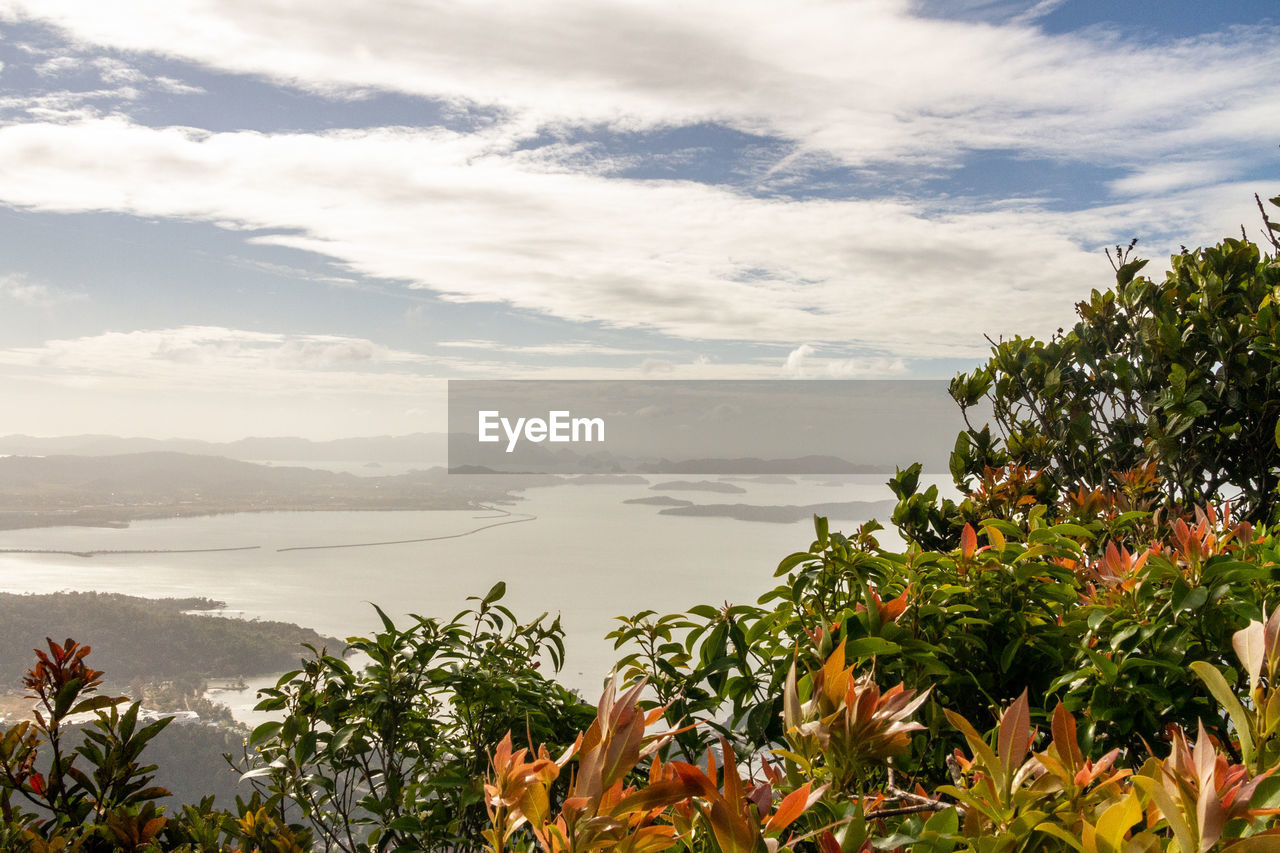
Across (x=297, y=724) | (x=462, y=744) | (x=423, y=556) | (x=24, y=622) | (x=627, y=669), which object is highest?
(x=627, y=669)

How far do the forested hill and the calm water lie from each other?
36 cm

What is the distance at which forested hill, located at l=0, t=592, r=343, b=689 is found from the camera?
447 inches

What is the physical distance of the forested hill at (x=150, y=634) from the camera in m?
11.4

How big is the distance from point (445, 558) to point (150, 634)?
558 cm

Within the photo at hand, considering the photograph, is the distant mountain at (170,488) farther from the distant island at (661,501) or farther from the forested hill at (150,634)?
the distant island at (661,501)

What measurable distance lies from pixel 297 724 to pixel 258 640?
36.6 ft

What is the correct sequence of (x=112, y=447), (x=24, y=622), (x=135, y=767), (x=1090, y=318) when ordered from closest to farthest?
1. (x=135, y=767)
2. (x=1090, y=318)
3. (x=24, y=622)
4. (x=112, y=447)

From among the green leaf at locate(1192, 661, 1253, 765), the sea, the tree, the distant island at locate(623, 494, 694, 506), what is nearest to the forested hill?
the sea

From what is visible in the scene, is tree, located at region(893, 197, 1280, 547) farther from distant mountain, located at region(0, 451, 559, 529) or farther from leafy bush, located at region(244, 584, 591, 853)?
distant mountain, located at region(0, 451, 559, 529)

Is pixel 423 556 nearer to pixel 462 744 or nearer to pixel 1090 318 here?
pixel 1090 318

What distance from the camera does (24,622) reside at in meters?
14.4

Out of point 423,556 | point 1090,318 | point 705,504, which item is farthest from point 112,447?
point 1090,318

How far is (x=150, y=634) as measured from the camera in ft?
45.4

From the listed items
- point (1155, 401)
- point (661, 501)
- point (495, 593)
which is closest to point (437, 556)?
point (661, 501)
